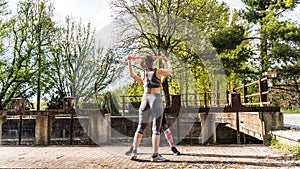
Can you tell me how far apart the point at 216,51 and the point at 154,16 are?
311 centimetres

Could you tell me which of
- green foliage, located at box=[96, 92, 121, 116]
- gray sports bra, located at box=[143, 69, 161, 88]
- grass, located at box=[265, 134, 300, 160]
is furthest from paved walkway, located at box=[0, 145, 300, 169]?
green foliage, located at box=[96, 92, 121, 116]

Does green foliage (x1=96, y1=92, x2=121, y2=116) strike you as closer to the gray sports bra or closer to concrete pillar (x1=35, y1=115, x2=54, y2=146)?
concrete pillar (x1=35, y1=115, x2=54, y2=146)

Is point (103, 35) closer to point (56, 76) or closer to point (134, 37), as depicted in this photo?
point (134, 37)

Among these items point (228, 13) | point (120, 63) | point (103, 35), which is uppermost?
point (228, 13)

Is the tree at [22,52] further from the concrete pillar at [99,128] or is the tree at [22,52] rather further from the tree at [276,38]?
the tree at [276,38]

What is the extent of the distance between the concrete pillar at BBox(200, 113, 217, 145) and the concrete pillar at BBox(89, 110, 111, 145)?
7.80 feet

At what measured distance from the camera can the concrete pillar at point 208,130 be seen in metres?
6.75

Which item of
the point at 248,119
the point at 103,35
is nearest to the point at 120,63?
Result: the point at 103,35

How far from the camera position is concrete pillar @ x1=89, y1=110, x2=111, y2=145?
6531 mm

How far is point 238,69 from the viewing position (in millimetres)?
13594

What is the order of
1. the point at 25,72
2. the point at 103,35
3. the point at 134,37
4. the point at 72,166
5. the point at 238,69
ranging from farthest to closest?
the point at 25,72, the point at 238,69, the point at 134,37, the point at 103,35, the point at 72,166

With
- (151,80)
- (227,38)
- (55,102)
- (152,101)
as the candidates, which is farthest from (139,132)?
(55,102)

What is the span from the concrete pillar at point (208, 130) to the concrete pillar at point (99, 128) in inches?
93.6

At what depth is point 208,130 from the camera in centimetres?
679
